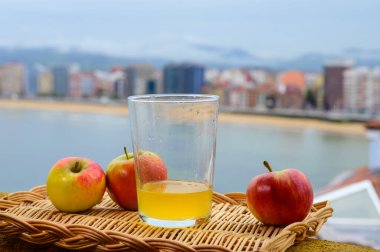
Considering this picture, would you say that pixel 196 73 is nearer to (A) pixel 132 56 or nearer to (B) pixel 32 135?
(B) pixel 32 135

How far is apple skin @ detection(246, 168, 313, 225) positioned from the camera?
0.64 m

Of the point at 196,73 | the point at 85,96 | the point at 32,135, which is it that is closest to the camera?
the point at 196,73

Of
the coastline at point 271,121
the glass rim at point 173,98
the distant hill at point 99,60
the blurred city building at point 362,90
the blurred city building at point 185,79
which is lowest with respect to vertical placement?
the coastline at point 271,121

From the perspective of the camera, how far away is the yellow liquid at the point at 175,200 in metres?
0.64

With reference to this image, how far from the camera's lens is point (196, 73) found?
10.0 meters

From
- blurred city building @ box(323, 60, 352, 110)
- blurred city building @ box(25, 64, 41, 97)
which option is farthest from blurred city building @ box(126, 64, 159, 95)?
blurred city building @ box(323, 60, 352, 110)

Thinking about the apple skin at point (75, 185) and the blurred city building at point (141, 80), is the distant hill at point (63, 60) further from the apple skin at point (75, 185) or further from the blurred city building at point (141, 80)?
the apple skin at point (75, 185)

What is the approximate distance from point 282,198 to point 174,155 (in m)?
0.14

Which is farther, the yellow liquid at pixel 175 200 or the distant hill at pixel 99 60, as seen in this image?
the distant hill at pixel 99 60

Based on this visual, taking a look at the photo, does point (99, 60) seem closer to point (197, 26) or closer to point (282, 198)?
point (197, 26)

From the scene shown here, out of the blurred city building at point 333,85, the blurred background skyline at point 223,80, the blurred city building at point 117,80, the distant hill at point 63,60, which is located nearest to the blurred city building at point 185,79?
the blurred background skyline at point 223,80

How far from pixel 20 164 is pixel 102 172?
22054mm

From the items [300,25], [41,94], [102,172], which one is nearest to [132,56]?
[300,25]

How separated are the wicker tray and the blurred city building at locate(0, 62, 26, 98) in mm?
16393
